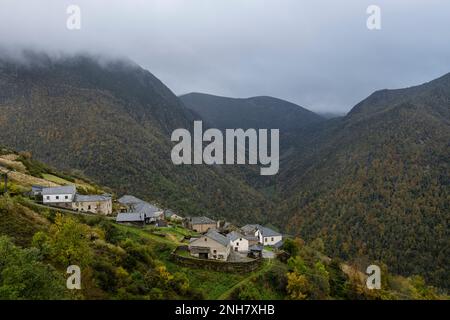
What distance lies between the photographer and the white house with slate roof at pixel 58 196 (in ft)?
205

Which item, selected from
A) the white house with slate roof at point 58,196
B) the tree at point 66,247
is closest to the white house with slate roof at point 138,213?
the white house with slate roof at point 58,196

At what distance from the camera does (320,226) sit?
186 meters

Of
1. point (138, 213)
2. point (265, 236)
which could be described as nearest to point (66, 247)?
point (138, 213)

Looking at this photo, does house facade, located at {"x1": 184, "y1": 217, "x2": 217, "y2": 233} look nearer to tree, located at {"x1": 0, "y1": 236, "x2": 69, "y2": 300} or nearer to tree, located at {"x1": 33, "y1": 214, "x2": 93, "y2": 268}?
tree, located at {"x1": 33, "y1": 214, "x2": 93, "y2": 268}

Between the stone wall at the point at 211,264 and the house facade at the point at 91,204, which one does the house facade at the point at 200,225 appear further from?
the stone wall at the point at 211,264

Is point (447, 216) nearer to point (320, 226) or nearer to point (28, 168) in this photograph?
point (320, 226)

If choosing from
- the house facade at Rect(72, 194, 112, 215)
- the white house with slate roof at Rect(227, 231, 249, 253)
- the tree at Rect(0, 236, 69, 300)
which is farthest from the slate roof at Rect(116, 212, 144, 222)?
the tree at Rect(0, 236, 69, 300)

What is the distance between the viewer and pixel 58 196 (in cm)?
6328

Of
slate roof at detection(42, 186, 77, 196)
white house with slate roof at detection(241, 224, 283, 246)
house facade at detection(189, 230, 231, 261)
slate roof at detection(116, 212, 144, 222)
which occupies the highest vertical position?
slate roof at detection(42, 186, 77, 196)

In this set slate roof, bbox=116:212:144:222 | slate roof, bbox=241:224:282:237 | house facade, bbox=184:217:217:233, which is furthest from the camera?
slate roof, bbox=241:224:282:237

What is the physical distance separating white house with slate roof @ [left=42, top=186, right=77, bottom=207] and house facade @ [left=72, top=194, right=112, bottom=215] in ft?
3.49

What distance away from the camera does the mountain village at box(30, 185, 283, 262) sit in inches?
2028
